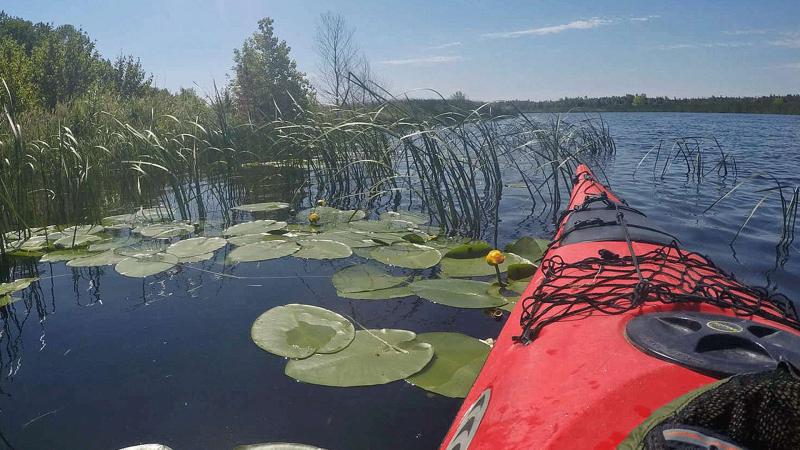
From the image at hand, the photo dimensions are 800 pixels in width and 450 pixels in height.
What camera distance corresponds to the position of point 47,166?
4.07 metres

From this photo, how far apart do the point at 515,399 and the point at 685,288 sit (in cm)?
72

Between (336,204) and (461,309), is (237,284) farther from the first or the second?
(336,204)

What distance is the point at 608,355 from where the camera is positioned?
0.92 meters

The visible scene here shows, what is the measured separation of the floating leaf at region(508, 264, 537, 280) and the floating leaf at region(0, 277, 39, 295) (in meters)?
2.43

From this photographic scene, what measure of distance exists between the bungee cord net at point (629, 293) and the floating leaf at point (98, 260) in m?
2.38

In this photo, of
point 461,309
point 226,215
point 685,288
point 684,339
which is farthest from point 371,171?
point 684,339

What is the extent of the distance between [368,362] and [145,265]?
1667 mm

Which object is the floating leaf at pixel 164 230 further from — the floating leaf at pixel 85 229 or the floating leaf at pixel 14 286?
the floating leaf at pixel 14 286

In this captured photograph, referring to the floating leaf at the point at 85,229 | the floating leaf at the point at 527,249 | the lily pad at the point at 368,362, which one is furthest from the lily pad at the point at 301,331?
the floating leaf at the point at 85,229

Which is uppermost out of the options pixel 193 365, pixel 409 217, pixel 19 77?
pixel 19 77

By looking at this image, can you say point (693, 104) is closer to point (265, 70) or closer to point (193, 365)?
point (265, 70)

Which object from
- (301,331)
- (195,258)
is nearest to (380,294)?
(301,331)

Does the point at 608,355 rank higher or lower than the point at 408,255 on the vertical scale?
higher

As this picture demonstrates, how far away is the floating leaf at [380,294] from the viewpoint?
2.17m
